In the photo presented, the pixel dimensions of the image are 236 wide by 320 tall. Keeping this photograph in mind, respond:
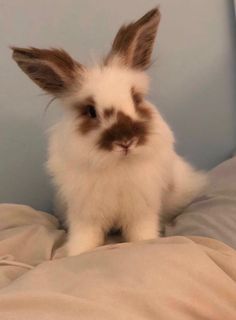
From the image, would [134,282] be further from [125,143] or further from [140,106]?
[140,106]

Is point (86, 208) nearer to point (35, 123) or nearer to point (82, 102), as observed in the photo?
point (82, 102)

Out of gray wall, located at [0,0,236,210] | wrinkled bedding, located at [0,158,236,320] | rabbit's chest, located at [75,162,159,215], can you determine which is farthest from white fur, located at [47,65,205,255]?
gray wall, located at [0,0,236,210]

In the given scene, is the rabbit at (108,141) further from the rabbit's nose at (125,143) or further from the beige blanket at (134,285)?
the beige blanket at (134,285)

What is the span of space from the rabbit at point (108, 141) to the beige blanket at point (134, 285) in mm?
122

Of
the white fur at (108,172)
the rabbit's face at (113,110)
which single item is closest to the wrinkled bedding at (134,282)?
the white fur at (108,172)

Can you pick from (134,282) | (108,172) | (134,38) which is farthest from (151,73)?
(134,282)

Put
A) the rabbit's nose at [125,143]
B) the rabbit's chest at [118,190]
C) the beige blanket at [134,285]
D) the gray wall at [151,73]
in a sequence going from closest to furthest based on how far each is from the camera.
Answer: the beige blanket at [134,285]
the rabbit's nose at [125,143]
the rabbit's chest at [118,190]
the gray wall at [151,73]

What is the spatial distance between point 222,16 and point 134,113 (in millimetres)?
748

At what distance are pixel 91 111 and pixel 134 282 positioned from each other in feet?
1.29

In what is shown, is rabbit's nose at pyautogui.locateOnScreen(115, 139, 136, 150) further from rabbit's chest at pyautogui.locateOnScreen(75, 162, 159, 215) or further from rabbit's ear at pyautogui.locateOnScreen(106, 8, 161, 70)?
rabbit's ear at pyautogui.locateOnScreen(106, 8, 161, 70)

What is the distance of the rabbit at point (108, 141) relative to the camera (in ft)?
3.63

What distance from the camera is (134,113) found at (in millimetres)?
1123

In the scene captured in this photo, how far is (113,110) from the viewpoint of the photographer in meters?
1.10

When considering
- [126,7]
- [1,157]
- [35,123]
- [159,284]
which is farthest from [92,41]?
[159,284]
